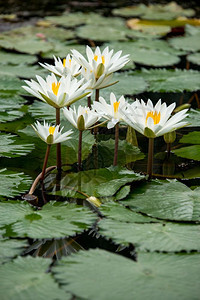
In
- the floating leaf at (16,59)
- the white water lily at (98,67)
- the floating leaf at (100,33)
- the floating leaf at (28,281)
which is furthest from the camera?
the floating leaf at (100,33)

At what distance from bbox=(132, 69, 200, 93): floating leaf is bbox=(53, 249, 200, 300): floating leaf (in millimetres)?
1531

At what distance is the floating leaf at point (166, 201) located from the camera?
1348 mm

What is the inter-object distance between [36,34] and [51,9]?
4.39 ft

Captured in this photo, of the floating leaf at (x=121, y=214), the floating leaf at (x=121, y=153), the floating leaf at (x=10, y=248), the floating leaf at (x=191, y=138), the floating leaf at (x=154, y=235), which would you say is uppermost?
the floating leaf at (x=191, y=138)

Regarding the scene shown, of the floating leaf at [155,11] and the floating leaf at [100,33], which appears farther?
the floating leaf at [155,11]

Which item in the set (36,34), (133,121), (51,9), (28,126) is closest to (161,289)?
(133,121)

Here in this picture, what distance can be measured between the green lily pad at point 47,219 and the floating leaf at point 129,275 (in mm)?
123

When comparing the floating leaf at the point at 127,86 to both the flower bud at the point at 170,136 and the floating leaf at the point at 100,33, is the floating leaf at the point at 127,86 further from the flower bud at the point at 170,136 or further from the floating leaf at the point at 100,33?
the floating leaf at the point at 100,33

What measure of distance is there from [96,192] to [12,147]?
0.46 meters

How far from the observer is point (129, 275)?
1.06 metres

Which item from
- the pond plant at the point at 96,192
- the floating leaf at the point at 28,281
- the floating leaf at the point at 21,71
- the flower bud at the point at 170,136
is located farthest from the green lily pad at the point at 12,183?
the floating leaf at the point at 21,71

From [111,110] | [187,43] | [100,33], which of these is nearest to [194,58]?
[187,43]

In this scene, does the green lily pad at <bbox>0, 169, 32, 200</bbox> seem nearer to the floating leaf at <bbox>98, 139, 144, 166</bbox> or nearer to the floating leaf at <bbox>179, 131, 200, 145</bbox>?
the floating leaf at <bbox>98, 139, 144, 166</bbox>

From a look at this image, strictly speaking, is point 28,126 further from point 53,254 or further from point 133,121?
point 53,254
